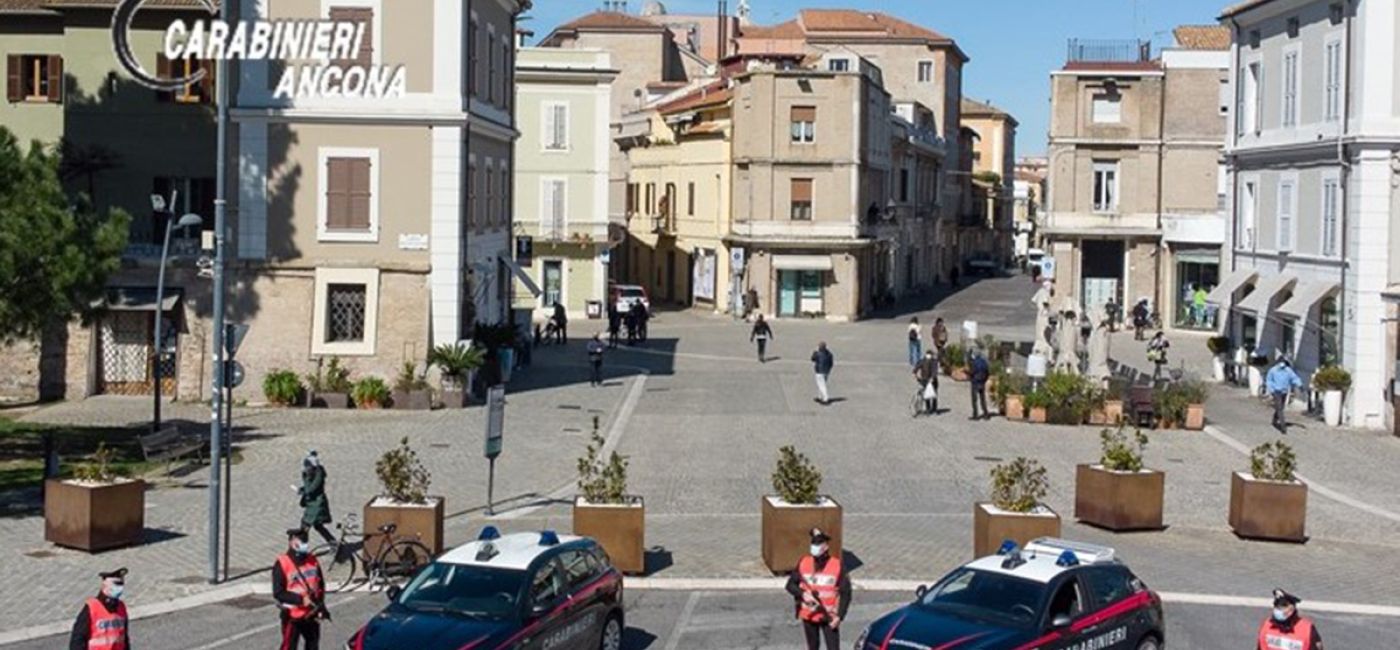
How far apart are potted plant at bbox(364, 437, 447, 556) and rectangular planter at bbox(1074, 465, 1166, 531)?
943cm

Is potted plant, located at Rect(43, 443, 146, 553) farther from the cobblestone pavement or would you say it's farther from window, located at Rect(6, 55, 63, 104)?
window, located at Rect(6, 55, 63, 104)

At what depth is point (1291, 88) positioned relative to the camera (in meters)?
43.0

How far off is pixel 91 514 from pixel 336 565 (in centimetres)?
317

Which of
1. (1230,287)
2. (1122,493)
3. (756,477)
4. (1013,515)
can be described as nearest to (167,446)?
(756,477)

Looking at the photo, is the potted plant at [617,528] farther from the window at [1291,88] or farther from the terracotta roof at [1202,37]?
the terracotta roof at [1202,37]

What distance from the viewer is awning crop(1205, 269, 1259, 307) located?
154ft

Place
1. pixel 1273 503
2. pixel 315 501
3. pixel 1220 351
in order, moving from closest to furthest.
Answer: pixel 315 501
pixel 1273 503
pixel 1220 351

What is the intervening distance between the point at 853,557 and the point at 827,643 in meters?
6.07

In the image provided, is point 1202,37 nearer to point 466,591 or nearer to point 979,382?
point 979,382

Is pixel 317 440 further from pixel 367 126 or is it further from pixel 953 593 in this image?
pixel 953 593

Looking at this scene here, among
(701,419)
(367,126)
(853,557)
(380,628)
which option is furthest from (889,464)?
(380,628)

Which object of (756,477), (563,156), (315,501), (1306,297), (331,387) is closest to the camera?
(315,501)

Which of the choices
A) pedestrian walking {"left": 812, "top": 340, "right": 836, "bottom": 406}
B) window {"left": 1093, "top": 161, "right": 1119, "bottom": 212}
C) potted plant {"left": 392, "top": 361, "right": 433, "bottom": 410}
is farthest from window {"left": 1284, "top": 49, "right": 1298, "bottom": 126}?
window {"left": 1093, "top": 161, "right": 1119, "bottom": 212}

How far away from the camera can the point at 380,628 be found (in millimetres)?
14961
